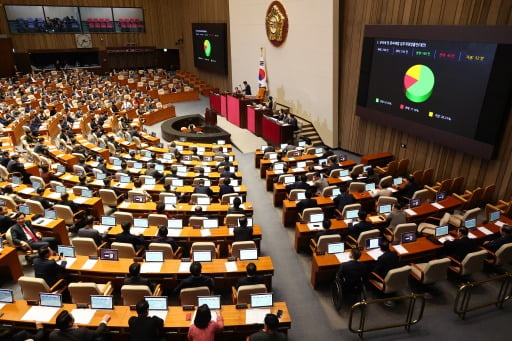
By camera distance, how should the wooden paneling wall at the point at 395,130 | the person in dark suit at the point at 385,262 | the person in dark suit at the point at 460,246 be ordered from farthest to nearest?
the wooden paneling wall at the point at 395,130 < the person in dark suit at the point at 460,246 < the person in dark suit at the point at 385,262

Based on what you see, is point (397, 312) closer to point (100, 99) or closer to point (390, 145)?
point (390, 145)

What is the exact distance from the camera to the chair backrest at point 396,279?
6.23 meters

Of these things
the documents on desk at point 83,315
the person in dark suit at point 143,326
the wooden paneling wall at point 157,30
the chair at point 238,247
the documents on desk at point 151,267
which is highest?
the wooden paneling wall at point 157,30

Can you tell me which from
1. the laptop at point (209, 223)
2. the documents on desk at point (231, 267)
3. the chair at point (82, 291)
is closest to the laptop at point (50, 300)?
the chair at point (82, 291)

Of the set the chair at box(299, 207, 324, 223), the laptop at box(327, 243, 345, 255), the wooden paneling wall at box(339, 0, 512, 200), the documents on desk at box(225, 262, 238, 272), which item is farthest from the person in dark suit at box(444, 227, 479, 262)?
the documents on desk at box(225, 262, 238, 272)

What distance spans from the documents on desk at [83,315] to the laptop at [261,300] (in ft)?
7.99

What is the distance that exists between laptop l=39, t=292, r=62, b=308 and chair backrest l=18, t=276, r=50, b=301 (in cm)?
34

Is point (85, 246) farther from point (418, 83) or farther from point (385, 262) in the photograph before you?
point (418, 83)

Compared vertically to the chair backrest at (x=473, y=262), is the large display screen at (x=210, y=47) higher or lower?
higher

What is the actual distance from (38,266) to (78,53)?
3044 cm

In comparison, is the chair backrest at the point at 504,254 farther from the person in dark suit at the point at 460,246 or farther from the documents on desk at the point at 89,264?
the documents on desk at the point at 89,264

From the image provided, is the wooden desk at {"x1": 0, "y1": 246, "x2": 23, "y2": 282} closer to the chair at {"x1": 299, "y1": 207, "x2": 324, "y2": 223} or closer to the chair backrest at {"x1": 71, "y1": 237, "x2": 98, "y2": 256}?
the chair backrest at {"x1": 71, "y1": 237, "x2": 98, "y2": 256}

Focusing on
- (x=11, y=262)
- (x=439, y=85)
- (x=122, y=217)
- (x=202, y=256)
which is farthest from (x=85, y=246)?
(x=439, y=85)

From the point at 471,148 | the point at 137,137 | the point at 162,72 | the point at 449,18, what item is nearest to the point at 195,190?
the point at 137,137
